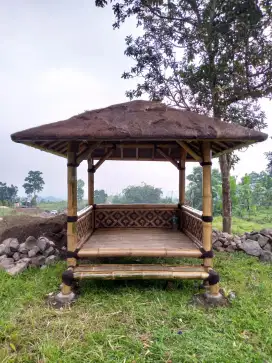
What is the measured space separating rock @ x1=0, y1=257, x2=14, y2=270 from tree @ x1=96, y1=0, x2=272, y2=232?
5.39 meters

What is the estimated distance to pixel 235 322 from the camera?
8.84 feet

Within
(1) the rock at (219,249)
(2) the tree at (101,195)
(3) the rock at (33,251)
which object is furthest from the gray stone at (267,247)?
(2) the tree at (101,195)

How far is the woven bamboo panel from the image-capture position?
543cm

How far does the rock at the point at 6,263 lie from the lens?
435 centimetres

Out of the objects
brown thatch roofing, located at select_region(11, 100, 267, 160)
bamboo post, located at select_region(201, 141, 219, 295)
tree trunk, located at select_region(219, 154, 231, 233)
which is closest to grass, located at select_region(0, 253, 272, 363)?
bamboo post, located at select_region(201, 141, 219, 295)

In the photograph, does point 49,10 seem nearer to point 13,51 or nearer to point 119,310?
point 13,51

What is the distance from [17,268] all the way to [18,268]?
0.05 feet

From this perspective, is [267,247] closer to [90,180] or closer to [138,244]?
[138,244]

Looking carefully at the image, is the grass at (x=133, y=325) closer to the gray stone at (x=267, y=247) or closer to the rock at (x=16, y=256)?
the rock at (x=16, y=256)

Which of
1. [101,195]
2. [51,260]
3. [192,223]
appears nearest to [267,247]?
[192,223]

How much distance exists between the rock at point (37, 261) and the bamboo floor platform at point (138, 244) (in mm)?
1132

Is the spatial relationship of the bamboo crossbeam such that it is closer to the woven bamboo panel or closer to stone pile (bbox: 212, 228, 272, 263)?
the woven bamboo panel

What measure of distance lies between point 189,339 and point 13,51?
9884 mm

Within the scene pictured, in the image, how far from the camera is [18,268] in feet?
13.8
